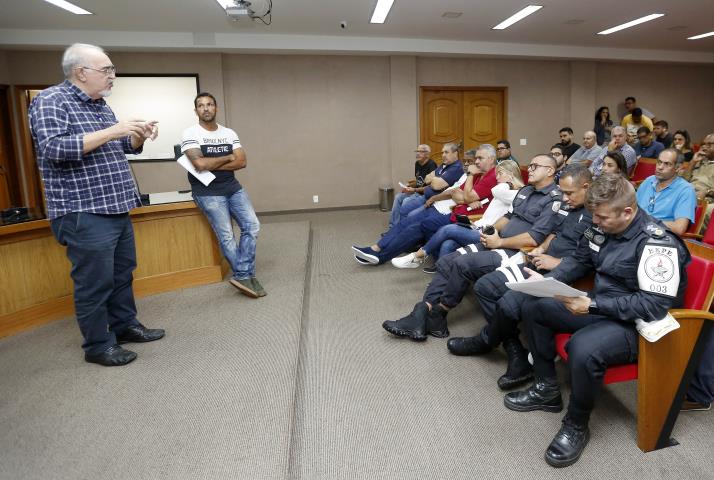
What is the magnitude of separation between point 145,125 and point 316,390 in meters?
1.47

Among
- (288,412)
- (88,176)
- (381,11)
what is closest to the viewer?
(288,412)

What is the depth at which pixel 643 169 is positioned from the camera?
18.8 feet

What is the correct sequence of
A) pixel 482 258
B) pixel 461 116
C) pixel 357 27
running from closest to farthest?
pixel 482 258
pixel 357 27
pixel 461 116

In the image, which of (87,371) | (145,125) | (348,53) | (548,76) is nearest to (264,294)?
(87,371)

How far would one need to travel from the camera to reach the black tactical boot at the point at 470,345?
8.07 ft

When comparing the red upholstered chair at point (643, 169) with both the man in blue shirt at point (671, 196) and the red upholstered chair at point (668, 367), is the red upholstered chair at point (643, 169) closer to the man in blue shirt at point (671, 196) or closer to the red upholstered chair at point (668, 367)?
the man in blue shirt at point (671, 196)

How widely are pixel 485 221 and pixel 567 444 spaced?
6.12 ft

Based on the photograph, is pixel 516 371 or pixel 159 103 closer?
pixel 516 371

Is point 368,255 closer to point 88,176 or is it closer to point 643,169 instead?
point 88,176

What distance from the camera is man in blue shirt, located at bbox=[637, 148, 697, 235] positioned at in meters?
2.98

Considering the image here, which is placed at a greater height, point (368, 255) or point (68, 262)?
point (68, 262)

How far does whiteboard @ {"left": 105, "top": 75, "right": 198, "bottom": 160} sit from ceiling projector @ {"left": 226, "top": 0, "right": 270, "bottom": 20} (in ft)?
5.81

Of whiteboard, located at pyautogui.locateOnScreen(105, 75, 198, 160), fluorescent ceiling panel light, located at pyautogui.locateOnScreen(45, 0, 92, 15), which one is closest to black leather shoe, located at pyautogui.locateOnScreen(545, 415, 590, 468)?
fluorescent ceiling panel light, located at pyautogui.locateOnScreen(45, 0, 92, 15)

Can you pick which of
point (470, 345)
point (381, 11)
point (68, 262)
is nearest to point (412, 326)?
point (470, 345)
